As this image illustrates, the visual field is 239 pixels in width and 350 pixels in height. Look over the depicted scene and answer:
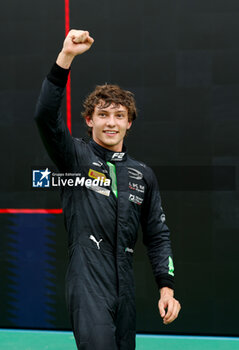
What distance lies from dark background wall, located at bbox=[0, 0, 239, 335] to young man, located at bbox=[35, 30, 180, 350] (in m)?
1.20

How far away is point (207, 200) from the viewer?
301 cm

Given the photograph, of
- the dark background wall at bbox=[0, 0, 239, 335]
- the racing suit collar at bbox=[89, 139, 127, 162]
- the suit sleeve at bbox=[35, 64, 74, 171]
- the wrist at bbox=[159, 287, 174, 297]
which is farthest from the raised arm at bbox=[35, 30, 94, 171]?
the dark background wall at bbox=[0, 0, 239, 335]

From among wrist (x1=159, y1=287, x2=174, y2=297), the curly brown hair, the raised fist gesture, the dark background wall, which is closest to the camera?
the raised fist gesture

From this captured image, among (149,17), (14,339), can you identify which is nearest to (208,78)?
(149,17)

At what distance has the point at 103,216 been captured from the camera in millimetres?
1655

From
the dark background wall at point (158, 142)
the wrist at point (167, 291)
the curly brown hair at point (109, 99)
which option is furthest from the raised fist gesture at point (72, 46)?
the dark background wall at point (158, 142)

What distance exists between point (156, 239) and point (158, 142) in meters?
1.36

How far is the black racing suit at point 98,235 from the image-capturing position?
4.96ft

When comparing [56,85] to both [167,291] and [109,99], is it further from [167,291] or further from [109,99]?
[167,291]

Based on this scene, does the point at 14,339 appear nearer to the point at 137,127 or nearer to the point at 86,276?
the point at 86,276

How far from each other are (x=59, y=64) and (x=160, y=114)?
1.69 metres

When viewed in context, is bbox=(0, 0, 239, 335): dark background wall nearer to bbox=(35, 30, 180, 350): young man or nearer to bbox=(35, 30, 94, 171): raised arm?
bbox=(35, 30, 180, 350): young man

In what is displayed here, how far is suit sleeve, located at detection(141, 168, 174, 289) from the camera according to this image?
1.75m

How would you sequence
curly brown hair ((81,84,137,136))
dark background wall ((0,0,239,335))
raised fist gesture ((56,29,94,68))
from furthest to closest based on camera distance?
dark background wall ((0,0,239,335)) → curly brown hair ((81,84,137,136)) → raised fist gesture ((56,29,94,68))
